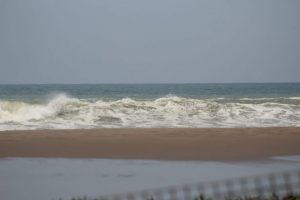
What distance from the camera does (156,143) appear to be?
12281 millimetres

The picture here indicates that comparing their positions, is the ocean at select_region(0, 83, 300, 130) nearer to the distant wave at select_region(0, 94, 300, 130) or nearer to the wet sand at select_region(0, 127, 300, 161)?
the distant wave at select_region(0, 94, 300, 130)

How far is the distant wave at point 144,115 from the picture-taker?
1770 centimetres

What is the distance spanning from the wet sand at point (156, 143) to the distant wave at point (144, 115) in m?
2.61

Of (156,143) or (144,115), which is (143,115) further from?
(156,143)

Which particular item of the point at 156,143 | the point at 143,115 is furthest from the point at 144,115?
the point at 156,143

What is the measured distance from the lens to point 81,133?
557 inches

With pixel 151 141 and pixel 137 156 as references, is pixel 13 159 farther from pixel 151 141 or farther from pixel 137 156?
pixel 151 141

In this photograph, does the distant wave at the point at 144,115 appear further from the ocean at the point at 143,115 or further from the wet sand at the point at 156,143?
the wet sand at the point at 156,143

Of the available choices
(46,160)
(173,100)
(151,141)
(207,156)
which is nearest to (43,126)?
(151,141)

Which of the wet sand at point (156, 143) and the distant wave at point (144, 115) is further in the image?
the distant wave at point (144, 115)

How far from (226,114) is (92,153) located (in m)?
11.5

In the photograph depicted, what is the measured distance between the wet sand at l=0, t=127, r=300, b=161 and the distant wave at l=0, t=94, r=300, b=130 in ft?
8.56

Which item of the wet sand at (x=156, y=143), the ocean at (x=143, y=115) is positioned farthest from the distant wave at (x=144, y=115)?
the wet sand at (x=156, y=143)

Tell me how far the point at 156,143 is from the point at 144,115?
9.15 m
